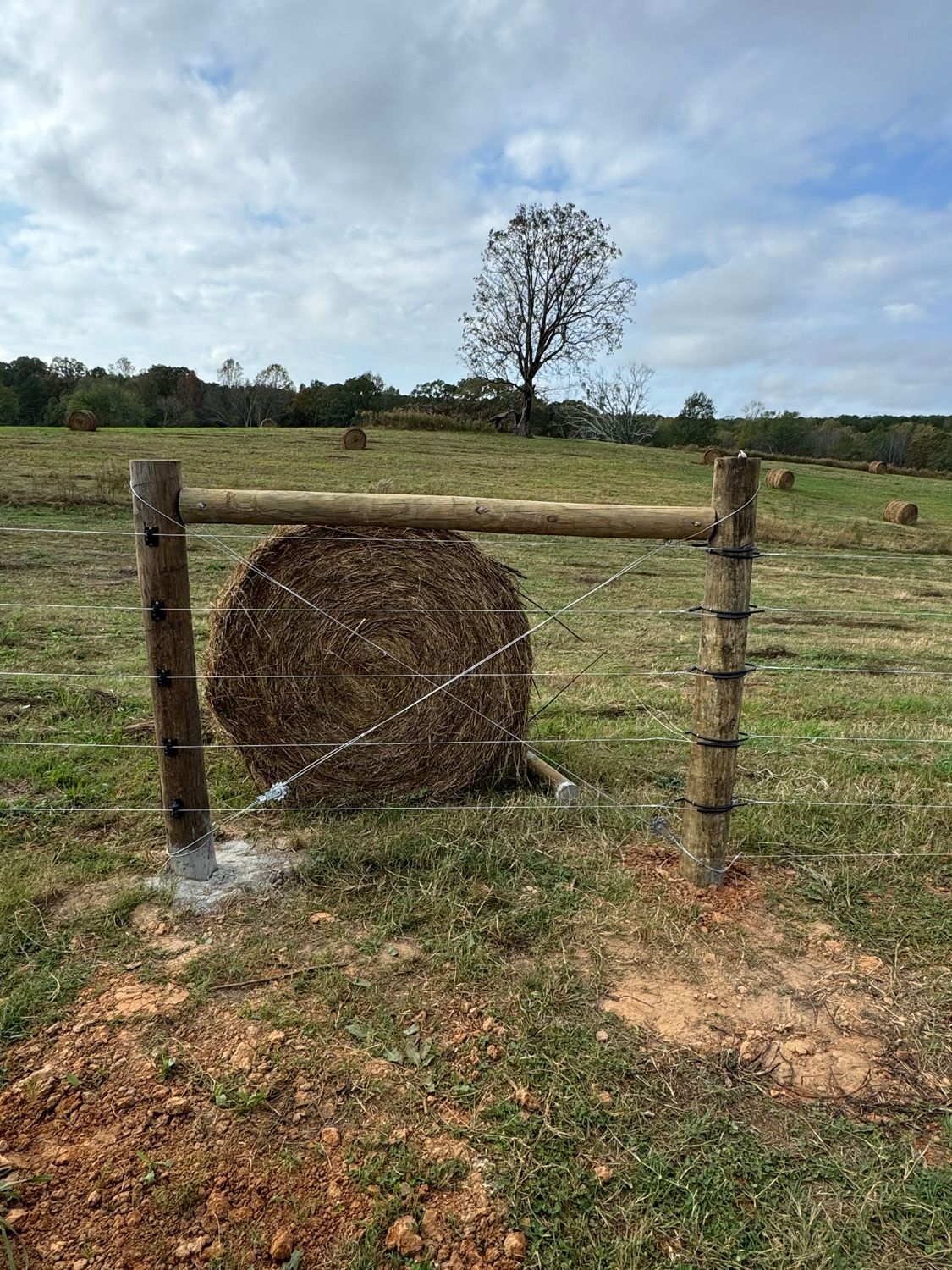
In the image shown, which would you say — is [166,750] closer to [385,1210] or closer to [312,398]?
[385,1210]

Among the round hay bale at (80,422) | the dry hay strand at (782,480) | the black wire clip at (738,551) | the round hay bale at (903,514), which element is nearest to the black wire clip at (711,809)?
the black wire clip at (738,551)

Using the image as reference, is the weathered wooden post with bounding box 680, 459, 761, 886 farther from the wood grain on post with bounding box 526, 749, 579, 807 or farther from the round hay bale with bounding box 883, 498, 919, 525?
the round hay bale with bounding box 883, 498, 919, 525

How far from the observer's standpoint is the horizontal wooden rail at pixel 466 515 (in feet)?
9.75

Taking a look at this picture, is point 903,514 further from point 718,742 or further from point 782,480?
point 718,742

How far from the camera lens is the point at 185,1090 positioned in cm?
211

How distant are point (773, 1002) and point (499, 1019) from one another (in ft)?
3.07

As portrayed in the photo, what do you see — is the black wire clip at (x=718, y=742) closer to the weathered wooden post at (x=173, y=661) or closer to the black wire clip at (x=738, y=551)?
the black wire clip at (x=738, y=551)

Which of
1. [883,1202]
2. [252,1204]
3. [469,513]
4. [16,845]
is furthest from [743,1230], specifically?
[16,845]

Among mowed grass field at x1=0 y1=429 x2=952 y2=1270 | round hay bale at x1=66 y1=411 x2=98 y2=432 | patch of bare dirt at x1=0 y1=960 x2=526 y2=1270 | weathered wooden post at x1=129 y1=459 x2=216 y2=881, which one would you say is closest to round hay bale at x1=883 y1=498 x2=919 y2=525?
mowed grass field at x1=0 y1=429 x2=952 y2=1270

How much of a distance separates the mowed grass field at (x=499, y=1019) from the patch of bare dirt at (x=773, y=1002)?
10mm

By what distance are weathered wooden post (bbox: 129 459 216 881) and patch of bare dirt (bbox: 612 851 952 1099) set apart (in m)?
1.73

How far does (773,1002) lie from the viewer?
257cm

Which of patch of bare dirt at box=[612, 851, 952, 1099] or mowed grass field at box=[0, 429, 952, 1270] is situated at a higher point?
mowed grass field at box=[0, 429, 952, 1270]

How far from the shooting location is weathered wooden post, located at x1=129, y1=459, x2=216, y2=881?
2889mm
